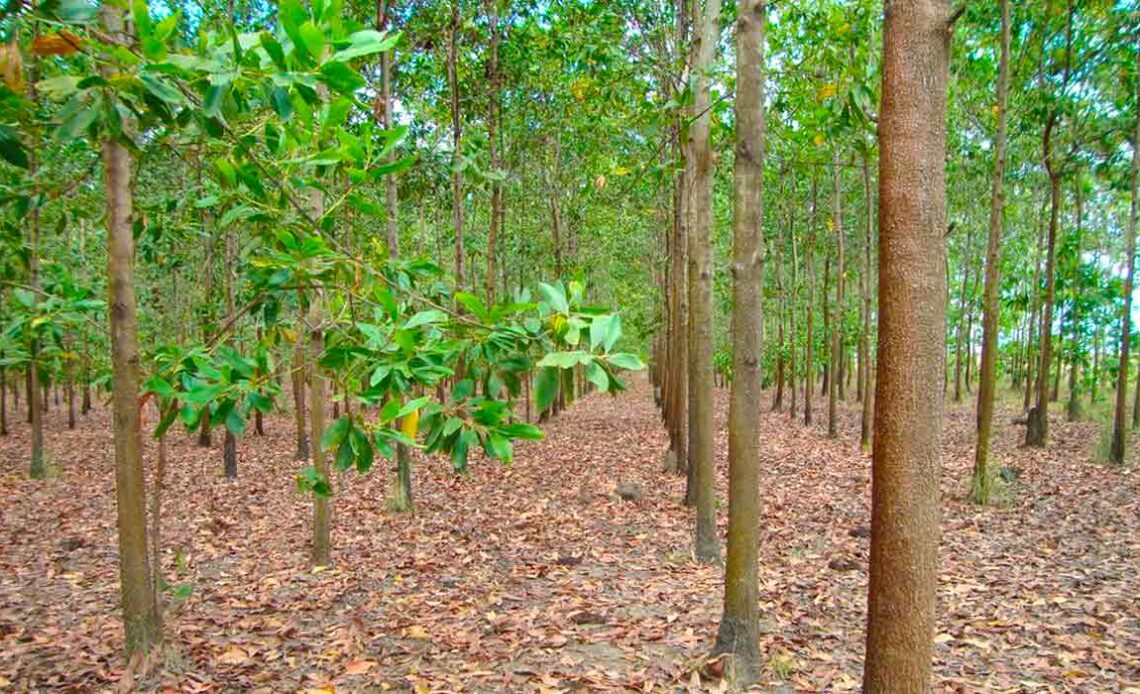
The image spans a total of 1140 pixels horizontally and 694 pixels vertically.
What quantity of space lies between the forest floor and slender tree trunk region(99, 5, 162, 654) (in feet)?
1.58

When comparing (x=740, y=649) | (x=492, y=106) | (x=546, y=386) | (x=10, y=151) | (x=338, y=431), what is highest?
(x=492, y=106)

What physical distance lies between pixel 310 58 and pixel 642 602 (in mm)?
5199

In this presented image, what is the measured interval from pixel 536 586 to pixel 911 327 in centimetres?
501

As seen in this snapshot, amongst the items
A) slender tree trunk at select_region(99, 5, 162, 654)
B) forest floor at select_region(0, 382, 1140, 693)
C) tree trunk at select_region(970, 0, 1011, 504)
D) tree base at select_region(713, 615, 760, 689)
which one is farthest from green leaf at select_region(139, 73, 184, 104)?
tree trunk at select_region(970, 0, 1011, 504)

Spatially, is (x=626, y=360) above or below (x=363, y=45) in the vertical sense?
below

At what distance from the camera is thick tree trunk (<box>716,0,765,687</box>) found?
4391 millimetres

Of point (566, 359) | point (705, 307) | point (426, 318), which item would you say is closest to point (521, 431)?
point (566, 359)

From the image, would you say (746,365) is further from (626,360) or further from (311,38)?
(311,38)

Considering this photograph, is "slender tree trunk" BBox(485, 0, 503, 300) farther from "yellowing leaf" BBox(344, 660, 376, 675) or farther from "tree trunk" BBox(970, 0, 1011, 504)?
"yellowing leaf" BBox(344, 660, 376, 675)

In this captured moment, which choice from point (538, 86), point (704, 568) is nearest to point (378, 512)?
point (704, 568)

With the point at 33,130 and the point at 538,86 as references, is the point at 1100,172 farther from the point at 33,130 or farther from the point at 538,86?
the point at 33,130

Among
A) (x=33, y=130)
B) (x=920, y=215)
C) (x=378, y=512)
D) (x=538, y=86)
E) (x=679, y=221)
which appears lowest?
(x=378, y=512)

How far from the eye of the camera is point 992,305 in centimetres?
904

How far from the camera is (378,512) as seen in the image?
30.6ft
